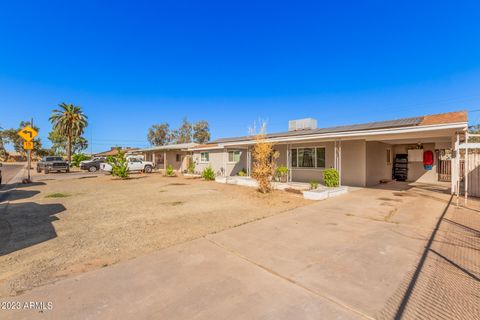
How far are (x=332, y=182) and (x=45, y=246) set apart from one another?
10.8 m

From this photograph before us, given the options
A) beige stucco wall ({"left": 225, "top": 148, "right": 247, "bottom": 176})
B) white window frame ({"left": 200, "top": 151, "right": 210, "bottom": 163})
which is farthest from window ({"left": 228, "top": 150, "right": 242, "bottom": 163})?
white window frame ({"left": 200, "top": 151, "right": 210, "bottom": 163})

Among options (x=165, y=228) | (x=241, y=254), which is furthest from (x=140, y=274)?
(x=165, y=228)

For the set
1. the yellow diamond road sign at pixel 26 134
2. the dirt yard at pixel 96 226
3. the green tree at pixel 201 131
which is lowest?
the dirt yard at pixel 96 226

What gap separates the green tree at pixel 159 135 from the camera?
180 ft

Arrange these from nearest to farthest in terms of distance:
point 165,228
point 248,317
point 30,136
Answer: point 248,317 < point 165,228 < point 30,136

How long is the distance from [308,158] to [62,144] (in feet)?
222

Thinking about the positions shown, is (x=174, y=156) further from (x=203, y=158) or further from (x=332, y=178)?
(x=332, y=178)

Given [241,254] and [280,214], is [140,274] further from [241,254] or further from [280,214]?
[280,214]

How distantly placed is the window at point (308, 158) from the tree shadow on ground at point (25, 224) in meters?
12.4

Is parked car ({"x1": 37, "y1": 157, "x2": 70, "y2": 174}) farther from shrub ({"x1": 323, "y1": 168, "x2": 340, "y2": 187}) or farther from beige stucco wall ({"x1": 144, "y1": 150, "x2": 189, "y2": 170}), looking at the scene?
shrub ({"x1": 323, "y1": 168, "x2": 340, "y2": 187})

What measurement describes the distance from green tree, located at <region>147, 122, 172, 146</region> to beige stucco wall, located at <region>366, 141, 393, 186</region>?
160 feet

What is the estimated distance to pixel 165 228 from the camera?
5.69 metres

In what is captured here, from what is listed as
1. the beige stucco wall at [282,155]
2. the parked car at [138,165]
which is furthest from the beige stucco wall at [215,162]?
the parked car at [138,165]

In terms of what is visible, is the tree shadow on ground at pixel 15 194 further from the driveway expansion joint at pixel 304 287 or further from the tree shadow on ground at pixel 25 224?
the driveway expansion joint at pixel 304 287
